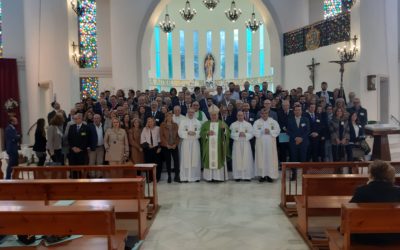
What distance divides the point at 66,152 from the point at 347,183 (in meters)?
5.88

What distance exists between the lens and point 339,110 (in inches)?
318

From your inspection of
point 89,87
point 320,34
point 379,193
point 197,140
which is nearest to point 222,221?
point 379,193

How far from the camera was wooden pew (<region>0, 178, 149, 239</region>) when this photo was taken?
4.35m

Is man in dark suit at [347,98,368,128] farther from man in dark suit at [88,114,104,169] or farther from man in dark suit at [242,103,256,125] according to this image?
man in dark suit at [88,114,104,169]

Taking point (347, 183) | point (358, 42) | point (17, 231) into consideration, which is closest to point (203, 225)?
point (347, 183)

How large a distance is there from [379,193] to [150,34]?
13.0 m

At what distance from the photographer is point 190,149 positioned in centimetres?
809

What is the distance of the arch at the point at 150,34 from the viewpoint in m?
14.6

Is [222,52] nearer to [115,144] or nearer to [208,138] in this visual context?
[208,138]

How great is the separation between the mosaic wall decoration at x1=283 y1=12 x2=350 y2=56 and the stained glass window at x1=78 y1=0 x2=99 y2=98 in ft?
26.1

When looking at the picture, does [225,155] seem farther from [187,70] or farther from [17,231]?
[187,70]

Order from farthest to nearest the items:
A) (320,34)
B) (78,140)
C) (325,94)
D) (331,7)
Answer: (331,7), (320,34), (325,94), (78,140)

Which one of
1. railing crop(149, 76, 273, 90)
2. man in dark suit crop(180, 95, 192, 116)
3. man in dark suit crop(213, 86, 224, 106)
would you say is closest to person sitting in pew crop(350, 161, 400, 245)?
man in dark suit crop(180, 95, 192, 116)

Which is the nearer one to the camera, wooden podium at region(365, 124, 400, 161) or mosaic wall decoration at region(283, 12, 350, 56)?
wooden podium at region(365, 124, 400, 161)
